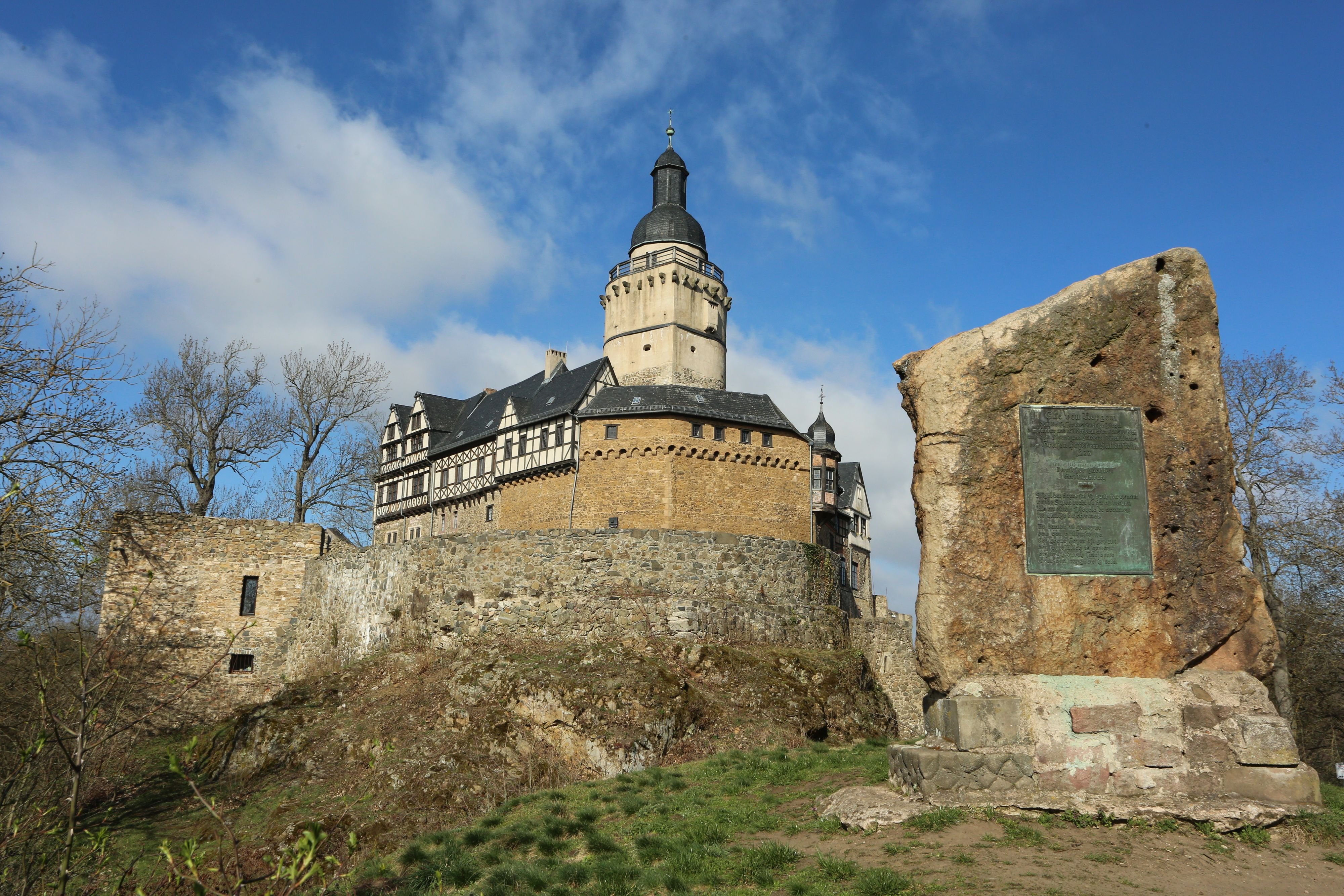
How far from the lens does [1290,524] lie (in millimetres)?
18328

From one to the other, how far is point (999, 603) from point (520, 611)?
528 inches

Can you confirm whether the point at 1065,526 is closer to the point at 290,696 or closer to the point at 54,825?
the point at 54,825

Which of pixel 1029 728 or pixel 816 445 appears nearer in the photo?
pixel 1029 728

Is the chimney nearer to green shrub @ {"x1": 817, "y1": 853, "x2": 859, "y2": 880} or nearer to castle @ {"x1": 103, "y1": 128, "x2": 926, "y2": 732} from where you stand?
castle @ {"x1": 103, "y1": 128, "x2": 926, "y2": 732}

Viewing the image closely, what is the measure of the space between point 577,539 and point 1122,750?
45.5 ft

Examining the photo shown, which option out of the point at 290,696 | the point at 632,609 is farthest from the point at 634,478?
the point at 290,696

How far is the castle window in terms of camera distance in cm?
2522

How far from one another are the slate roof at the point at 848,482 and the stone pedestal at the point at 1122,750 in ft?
131

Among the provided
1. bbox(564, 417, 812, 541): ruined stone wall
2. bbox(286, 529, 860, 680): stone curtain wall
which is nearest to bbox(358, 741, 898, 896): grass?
bbox(286, 529, 860, 680): stone curtain wall

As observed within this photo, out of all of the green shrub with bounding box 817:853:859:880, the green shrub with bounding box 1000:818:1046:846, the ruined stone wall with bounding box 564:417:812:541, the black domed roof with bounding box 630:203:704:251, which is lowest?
the green shrub with bounding box 817:853:859:880

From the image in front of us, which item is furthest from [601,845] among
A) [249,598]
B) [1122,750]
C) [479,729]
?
[249,598]

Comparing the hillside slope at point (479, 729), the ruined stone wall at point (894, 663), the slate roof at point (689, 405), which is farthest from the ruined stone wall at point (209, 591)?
the ruined stone wall at point (894, 663)

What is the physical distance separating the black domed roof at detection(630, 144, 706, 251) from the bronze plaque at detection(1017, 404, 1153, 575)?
120 ft

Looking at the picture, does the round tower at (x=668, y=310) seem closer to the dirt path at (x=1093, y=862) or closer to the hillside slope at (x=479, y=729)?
the hillside slope at (x=479, y=729)
